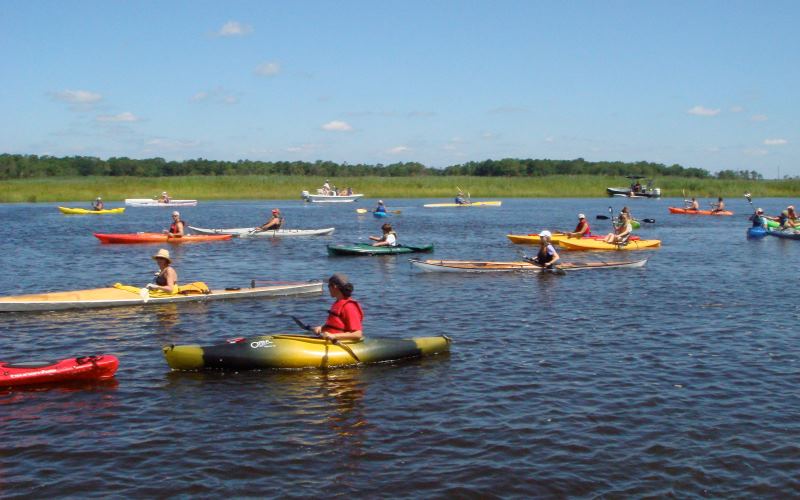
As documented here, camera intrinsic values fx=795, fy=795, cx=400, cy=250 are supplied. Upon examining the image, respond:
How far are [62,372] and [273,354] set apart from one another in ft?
9.73

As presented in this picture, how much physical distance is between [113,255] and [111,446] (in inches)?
853

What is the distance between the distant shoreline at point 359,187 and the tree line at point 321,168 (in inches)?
1083

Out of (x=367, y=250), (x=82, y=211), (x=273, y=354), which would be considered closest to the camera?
(x=273, y=354)

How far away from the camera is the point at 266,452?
889 centimetres

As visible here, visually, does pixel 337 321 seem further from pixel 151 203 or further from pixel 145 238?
pixel 151 203

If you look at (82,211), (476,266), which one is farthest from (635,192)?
(476,266)

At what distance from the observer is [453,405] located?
10586 millimetres

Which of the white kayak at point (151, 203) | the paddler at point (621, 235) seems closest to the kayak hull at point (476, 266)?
the paddler at point (621, 235)

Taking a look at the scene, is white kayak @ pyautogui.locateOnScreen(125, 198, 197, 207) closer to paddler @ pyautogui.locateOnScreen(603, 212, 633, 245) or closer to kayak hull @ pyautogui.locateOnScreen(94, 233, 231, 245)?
kayak hull @ pyautogui.locateOnScreen(94, 233, 231, 245)

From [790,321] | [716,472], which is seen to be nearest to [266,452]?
[716,472]

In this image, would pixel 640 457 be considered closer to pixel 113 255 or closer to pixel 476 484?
pixel 476 484

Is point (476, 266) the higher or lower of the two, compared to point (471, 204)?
lower

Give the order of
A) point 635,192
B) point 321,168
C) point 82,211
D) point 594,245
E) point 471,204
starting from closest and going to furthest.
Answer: point 594,245 < point 82,211 < point 471,204 < point 635,192 < point 321,168

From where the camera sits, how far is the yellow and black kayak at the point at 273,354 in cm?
1194
